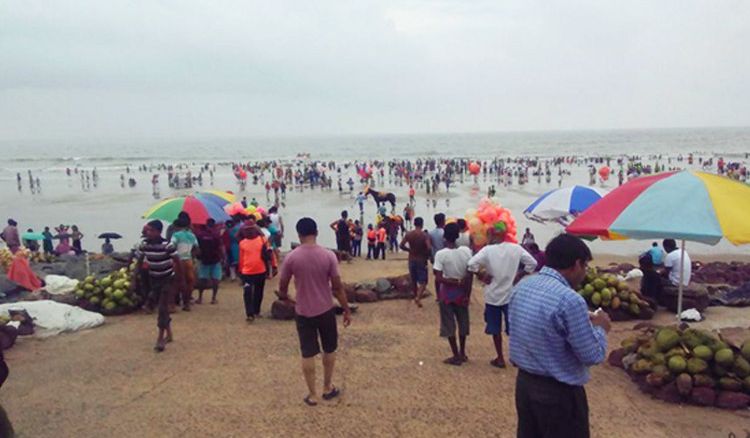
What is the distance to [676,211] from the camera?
176 inches

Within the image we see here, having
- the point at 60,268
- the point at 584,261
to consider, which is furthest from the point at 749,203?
the point at 60,268

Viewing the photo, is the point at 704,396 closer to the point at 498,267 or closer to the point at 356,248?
the point at 498,267

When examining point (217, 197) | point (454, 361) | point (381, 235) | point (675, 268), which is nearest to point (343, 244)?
point (381, 235)

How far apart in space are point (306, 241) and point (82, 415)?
2.38 metres

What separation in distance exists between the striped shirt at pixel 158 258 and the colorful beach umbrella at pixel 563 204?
6.00 meters

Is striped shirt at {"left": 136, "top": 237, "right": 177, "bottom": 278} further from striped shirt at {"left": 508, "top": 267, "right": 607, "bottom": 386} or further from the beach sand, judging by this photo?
striped shirt at {"left": 508, "top": 267, "right": 607, "bottom": 386}

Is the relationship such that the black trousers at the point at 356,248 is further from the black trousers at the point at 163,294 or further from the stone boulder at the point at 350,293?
the black trousers at the point at 163,294

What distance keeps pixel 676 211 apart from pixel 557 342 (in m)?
2.47

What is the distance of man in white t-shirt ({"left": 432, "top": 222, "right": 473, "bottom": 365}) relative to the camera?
5477mm

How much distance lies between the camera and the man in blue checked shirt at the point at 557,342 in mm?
2629

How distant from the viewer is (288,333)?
6867 mm

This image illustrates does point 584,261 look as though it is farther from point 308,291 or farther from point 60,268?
point 60,268

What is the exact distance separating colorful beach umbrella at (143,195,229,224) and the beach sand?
2320 millimetres

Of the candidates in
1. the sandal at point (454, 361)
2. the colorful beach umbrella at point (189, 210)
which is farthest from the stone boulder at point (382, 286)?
the sandal at point (454, 361)
